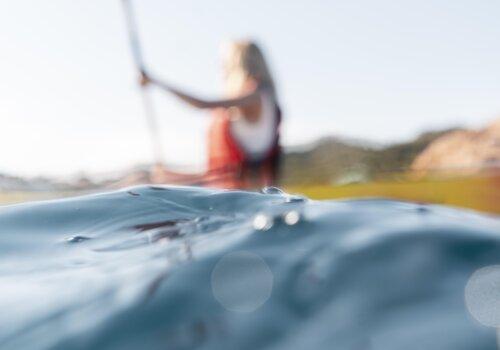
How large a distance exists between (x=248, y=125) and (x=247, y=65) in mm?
372

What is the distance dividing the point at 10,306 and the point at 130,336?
260mm

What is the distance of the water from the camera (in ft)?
2.75

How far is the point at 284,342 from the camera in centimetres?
83

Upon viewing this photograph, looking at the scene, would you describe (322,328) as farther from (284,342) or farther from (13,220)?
(13,220)

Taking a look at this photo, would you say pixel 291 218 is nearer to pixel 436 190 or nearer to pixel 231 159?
pixel 231 159

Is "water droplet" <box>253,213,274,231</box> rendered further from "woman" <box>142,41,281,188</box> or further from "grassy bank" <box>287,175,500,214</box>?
"grassy bank" <box>287,175,500,214</box>

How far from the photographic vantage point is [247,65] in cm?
454

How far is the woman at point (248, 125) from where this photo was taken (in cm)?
449

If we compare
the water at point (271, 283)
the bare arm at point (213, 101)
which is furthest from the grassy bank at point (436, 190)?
the water at point (271, 283)

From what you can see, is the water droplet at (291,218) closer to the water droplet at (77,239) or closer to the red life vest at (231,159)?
the water droplet at (77,239)

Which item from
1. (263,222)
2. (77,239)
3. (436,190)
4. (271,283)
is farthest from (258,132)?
(271,283)

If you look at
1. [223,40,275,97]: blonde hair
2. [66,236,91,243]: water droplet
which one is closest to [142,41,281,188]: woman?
[223,40,275,97]: blonde hair

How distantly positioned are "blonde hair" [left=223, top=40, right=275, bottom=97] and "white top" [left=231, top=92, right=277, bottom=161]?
4.5 inches

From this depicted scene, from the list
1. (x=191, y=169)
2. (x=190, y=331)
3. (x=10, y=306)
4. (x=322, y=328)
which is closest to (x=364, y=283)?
(x=322, y=328)
